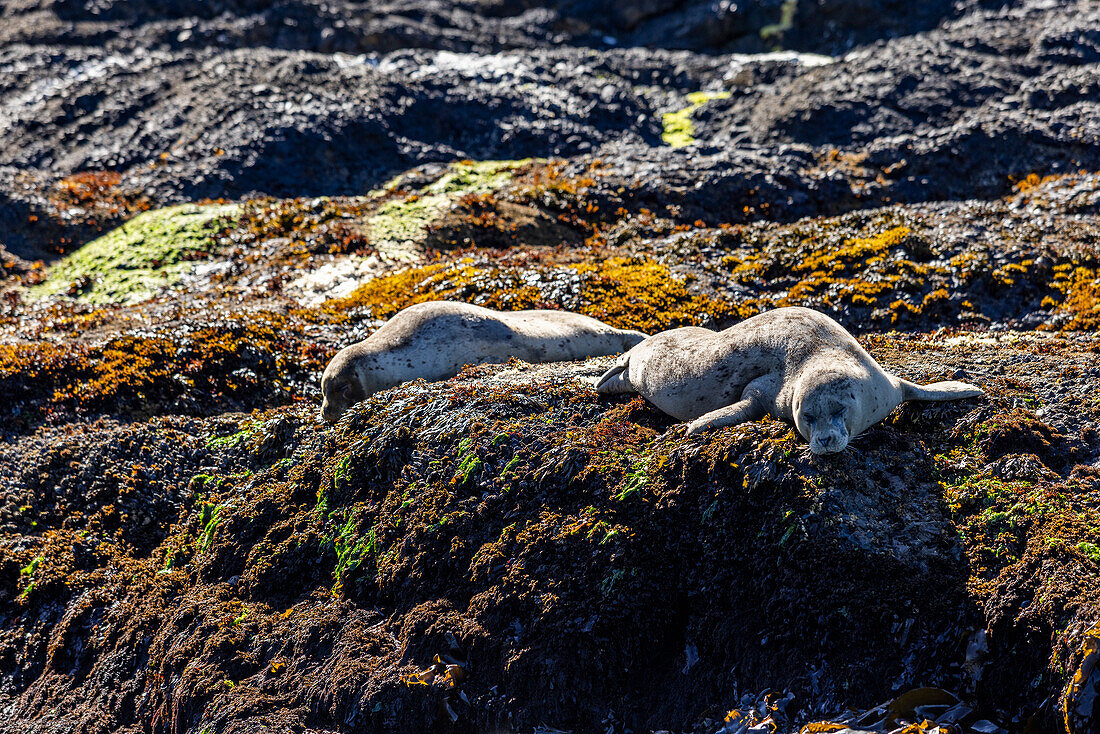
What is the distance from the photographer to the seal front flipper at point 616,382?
266 inches

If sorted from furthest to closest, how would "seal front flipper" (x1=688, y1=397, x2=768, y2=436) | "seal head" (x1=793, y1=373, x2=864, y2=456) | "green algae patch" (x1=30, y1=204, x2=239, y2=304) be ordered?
"green algae patch" (x1=30, y1=204, x2=239, y2=304) < "seal front flipper" (x1=688, y1=397, x2=768, y2=436) < "seal head" (x1=793, y1=373, x2=864, y2=456)

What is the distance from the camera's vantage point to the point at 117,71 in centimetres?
2414

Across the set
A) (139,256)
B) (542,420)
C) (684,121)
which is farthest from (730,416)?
(684,121)

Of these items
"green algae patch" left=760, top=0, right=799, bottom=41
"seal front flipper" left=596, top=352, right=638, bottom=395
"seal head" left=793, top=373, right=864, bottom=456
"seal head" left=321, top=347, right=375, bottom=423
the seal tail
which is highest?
"green algae patch" left=760, top=0, right=799, bottom=41

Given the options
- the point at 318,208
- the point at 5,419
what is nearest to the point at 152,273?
the point at 318,208

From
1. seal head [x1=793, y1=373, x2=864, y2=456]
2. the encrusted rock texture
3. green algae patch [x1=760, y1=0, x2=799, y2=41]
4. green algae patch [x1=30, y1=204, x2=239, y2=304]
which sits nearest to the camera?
Result: the encrusted rock texture

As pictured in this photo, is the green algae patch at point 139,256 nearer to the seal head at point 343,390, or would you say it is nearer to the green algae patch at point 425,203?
the green algae patch at point 425,203

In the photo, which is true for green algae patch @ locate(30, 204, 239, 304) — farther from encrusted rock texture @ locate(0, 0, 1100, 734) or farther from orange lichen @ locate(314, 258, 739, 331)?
orange lichen @ locate(314, 258, 739, 331)

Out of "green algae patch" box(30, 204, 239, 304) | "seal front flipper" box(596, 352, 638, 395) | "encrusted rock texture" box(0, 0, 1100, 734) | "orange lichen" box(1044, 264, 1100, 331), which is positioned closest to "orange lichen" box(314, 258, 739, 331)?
"encrusted rock texture" box(0, 0, 1100, 734)

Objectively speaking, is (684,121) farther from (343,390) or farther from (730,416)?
(730,416)

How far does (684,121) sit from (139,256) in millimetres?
13493

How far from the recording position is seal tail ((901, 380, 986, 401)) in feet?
18.8

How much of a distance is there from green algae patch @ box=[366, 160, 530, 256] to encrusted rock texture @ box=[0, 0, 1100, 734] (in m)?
0.09

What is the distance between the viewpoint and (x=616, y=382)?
678 centimetres
